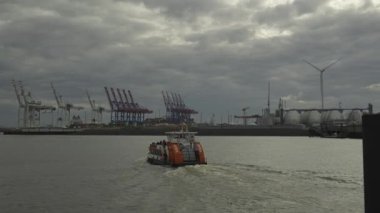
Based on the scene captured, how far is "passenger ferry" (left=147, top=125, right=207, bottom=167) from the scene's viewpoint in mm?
52531

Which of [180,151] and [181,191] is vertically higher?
[180,151]

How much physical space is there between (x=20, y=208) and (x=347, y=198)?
21.0 metres

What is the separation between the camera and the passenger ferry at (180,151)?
52.5m

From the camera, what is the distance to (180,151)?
52875mm

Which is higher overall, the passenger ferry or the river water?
the passenger ferry

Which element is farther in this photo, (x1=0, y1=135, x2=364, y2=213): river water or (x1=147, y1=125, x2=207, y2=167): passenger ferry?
(x1=147, y1=125, x2=207, y2=167): passenger ferry

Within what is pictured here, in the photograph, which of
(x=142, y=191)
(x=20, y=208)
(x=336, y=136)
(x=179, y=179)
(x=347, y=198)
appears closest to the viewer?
(x=20, y=208)

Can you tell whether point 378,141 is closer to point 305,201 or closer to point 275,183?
point 305,201

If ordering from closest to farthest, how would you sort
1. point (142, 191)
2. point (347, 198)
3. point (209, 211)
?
1. point (209, 211)
2. point (347, 198)
3. point (142, 191)

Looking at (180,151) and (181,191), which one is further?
(180,151)

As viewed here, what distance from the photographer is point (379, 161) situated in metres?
7.58

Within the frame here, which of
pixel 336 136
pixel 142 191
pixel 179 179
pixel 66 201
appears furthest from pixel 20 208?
pixel 336 136

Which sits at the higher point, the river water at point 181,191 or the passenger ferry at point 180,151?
the passenger ferry at point 180,151

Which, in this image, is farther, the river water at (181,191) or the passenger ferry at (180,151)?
the passenger ferry at (180,151)
